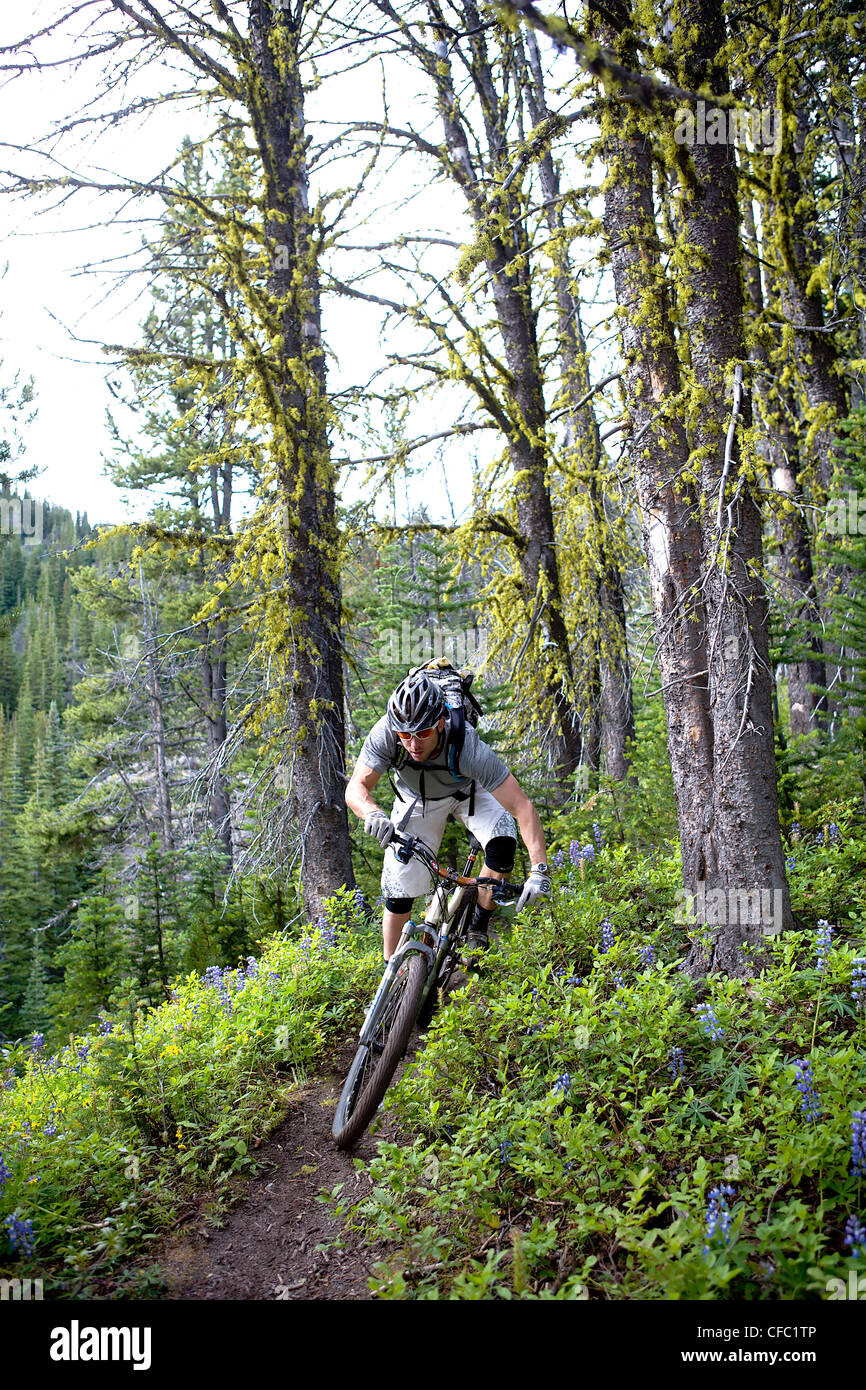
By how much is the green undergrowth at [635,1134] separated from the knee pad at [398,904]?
618mm

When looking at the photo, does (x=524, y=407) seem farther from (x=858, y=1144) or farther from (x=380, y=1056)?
(x=858, y=1144)

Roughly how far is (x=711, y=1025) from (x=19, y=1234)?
3208mm

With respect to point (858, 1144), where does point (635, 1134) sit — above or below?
below

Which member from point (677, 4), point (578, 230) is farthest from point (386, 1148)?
point (677, 4)

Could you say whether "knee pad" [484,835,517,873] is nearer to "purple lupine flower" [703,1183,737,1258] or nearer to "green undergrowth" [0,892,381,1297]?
"green undergrowth" [0,892,381,1297]

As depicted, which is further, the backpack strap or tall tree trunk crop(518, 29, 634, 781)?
tall tree trunk crop(518, 29, 634, 781)

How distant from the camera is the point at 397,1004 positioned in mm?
4336

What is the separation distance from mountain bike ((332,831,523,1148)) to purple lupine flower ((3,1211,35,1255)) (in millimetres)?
1505

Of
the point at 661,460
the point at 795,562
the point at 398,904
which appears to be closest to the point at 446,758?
the point at 398,904

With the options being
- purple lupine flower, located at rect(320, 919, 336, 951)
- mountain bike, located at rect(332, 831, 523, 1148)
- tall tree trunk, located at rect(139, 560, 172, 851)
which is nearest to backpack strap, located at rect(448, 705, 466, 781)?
mountain bike, located at rect(332, 831, 523, 1148)

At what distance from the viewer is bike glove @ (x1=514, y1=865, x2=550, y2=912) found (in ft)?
14.1

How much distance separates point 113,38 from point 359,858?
875 centimetres
